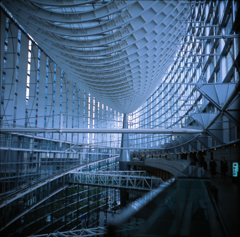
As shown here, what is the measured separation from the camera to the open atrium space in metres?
8.88

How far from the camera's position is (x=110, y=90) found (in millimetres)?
35375

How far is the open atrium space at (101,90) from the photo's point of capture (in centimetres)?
888

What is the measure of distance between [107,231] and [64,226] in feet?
93.6

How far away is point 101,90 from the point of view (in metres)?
36.3

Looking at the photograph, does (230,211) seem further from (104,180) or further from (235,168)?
(104,180)

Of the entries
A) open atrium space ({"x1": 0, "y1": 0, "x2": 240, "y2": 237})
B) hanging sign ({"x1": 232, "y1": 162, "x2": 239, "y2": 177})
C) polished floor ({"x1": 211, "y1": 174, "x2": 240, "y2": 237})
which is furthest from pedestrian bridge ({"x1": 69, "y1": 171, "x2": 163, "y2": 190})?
polished floor ({"x1": 211, "y1": 174, "x2": 240, "y2": 237})

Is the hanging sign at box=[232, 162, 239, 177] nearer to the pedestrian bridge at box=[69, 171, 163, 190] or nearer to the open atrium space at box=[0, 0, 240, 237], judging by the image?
the open atrium space at box=[0, 0, 240, 237]

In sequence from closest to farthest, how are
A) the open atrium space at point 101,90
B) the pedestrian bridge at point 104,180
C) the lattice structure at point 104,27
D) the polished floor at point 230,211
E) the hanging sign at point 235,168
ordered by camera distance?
1. the polished floor at point 230,211
2. the open atrium space at point 101,90
3. the hanging sign at point 235,168
4. the lattice structure at point 104,27
5. the pedestrian bridge at point 104,180

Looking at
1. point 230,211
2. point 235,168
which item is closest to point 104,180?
point 235,168

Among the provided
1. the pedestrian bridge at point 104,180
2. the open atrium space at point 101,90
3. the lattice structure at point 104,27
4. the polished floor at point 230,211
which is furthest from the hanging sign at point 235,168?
the pedestrian bridge at point 104,180

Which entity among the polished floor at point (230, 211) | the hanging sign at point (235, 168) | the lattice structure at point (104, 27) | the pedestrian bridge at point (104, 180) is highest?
the lattice structure at point (104, 27)

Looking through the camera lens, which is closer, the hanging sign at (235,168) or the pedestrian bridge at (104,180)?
Answer: the hanging sign at (235,168)

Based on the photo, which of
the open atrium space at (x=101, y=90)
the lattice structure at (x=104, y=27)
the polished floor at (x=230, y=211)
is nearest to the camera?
the polished floor at (x=230, y=211)

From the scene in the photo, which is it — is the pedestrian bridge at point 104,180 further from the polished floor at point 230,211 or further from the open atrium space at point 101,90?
the polished floor at point 230,211
